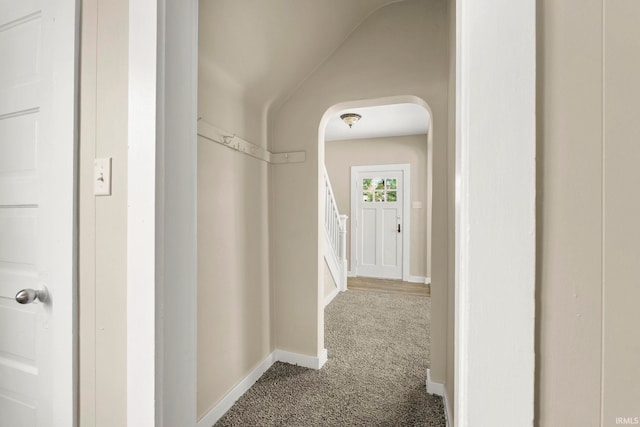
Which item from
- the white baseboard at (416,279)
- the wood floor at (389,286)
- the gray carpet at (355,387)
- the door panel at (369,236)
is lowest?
the wood floor at (389,286)

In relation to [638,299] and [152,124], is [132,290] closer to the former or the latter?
[152,124]

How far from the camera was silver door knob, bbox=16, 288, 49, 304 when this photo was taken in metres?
0.91

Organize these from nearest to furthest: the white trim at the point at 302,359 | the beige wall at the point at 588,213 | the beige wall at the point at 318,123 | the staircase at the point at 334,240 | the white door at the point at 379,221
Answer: the beige wall at the point at 588,213, the beige wall at the point at 318,123, the white trim at the point at 302,359, the staircase at the point at 334,240, the white door at the point at 379,221

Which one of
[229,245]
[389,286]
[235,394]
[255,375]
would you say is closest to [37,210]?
[229,245]

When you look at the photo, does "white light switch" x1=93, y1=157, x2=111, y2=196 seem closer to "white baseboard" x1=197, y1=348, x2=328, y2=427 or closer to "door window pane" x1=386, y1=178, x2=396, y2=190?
"white baseboard" x1=197, y1=348, x2=328, y2=427

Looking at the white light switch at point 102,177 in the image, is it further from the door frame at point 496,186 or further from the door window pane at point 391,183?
the door window pane at point 391,183

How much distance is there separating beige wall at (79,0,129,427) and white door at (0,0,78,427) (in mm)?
37

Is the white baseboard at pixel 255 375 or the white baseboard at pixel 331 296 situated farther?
the white baseboard at pixel 331 296

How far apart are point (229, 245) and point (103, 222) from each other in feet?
3.07

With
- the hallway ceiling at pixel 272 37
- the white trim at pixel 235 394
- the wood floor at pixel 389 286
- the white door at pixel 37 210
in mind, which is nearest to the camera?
the white door at pixel 37 210

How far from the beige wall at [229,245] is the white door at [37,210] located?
2.07ft

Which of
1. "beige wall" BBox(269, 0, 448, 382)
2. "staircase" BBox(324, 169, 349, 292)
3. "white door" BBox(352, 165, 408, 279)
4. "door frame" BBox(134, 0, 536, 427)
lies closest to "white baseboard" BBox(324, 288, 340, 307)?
"staircase" BBox(324, 169, 349, 292)

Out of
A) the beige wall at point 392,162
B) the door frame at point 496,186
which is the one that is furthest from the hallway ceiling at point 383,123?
the door frame at point 496,186

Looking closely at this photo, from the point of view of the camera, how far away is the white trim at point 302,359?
221 centimetres
